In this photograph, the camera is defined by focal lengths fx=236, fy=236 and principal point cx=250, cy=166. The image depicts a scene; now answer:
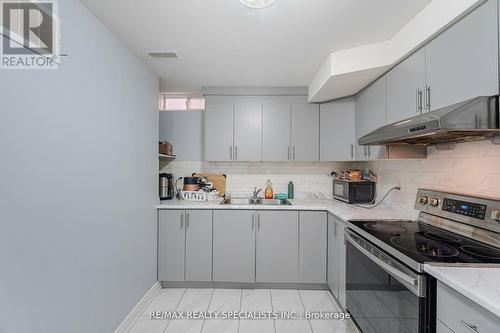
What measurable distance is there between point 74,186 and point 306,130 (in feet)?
7.80

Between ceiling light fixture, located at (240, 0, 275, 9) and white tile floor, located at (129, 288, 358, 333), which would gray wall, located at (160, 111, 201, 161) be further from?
ceiling light fixture, located at (240, 0, 275, 9)

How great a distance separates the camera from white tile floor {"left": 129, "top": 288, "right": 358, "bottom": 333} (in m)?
1.96

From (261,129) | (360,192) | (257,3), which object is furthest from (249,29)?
(360,192)

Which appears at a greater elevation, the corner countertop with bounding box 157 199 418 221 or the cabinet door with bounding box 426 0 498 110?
the cabinet door with bounding box 426 0 498 110

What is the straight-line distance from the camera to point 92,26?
151 centimetres

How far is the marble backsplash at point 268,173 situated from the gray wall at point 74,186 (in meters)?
1.06

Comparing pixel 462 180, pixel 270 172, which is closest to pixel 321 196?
pixel 270 172

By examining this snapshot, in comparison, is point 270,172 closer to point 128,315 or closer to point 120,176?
point 120,176

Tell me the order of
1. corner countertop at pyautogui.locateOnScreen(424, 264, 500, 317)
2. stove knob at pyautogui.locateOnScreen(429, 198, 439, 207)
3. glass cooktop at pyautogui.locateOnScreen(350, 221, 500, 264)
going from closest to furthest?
corner countertop at pyautogui.locateOnScreen(424, 264, 500, 317) → glass cooktop at pyautogui.locateOnScreen(350, 221, 500, 264) → stove knob at pyautogui.locateOnScreen(429, 198, 439, 207)

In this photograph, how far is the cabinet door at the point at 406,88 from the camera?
1587 millimetres

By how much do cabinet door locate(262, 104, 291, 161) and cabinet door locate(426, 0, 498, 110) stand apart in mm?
1575

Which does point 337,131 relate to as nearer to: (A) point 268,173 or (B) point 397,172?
(B) point 397,172

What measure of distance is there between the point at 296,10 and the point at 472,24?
0.92 m

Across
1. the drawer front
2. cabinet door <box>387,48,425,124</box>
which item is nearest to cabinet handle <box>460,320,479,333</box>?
the drawer front
